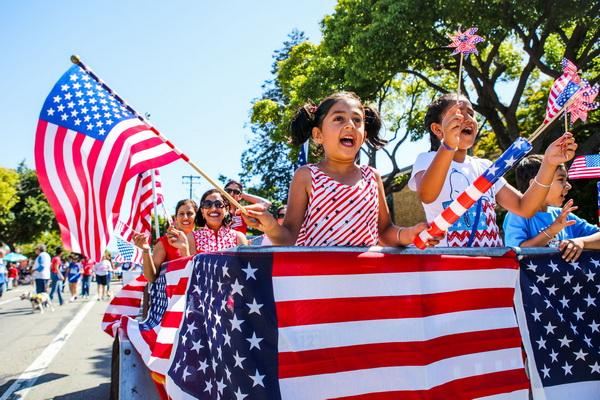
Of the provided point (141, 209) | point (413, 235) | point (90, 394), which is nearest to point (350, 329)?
point (413, 235)

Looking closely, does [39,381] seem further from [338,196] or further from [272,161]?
[272,161]

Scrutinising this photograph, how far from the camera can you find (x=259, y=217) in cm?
230

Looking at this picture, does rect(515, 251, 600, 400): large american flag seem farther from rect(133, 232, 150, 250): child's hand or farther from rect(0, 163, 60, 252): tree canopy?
rect(0, 163, 60, 252): tree canopy

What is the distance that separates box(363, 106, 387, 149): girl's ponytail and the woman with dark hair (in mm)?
1626

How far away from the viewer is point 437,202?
9.75 ft

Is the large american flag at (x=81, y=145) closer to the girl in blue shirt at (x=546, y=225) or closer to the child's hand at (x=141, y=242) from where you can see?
the child's hand at (x=141, y=242)

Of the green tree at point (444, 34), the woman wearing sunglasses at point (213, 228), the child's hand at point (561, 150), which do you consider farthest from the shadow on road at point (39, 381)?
the green tree at point (444, 34)

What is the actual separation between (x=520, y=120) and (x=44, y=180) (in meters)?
19.6

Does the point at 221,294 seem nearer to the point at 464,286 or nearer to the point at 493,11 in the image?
the point at 464,286

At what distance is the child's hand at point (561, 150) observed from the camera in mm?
2543

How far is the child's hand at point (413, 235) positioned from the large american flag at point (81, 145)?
5.65ft

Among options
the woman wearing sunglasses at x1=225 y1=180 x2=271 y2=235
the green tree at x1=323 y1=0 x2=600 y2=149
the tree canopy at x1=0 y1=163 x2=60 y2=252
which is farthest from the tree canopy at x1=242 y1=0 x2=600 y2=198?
the tree canopy at x1=0 y1=163 x2=60 y2=252

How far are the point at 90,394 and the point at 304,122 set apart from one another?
4.13 meters

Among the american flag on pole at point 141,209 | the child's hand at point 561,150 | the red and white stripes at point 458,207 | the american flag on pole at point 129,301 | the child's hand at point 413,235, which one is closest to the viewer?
the red and white stripes at point 458,207
